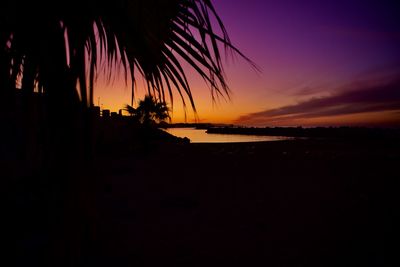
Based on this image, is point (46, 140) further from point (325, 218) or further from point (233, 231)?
point (325, 218)

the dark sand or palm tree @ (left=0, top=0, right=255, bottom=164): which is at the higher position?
palm tree @ (left=0, top=0, right=255, bottom=164)

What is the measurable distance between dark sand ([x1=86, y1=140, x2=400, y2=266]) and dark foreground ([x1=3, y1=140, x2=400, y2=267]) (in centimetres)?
1

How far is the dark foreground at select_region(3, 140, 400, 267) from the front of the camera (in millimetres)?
3035

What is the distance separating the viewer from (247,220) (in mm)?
4207

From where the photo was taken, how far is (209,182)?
7.12 m

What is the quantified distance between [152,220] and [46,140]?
3.68 m

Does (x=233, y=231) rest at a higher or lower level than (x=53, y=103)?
lower

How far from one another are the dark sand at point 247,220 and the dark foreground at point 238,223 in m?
0.01

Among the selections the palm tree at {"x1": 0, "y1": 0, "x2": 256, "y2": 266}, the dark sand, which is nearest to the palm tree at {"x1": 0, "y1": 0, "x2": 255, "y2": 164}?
the palm tree at {"x1": 0, "y1": 0, "x2": 256, "y2": 266}

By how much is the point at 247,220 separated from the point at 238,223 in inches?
8.7

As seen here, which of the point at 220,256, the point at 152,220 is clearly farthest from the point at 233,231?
→ the point at 152,220

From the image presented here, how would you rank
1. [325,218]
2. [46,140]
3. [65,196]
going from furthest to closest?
[325,218] < [46,140] < [65,196]

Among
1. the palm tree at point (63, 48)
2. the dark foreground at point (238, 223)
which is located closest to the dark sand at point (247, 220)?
the dark foreground at point (238, 223)

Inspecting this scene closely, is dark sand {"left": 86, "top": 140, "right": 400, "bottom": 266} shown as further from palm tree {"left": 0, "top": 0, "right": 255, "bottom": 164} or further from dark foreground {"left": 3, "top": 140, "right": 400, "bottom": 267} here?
palm tree {"left": 0, "top": 0, "right": 255, "bottom": 164}
